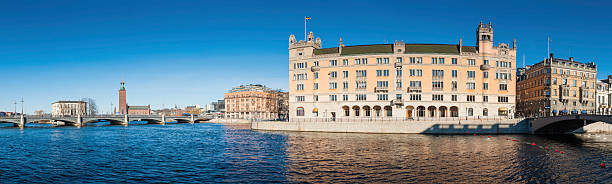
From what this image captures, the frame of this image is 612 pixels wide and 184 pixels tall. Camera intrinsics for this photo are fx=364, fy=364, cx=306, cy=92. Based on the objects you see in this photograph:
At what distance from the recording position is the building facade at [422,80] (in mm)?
100125

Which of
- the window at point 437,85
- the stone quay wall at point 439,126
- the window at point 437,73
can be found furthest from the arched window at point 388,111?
the window at point 437,73

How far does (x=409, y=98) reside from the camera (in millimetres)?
100500

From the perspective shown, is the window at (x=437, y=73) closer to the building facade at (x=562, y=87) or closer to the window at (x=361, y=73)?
the window at (x=361, y=73)

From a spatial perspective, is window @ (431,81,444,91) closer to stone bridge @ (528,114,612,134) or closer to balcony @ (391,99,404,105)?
balcony @ (391,99,404,105)

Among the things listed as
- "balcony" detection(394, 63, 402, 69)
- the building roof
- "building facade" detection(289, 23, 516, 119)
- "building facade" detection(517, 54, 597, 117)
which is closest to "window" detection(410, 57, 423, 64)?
"building facade" detection(289, 23, 516, 119)

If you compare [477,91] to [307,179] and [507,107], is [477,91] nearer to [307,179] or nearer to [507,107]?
[507,107]

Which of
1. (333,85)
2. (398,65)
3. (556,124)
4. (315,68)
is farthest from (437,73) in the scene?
(315,68)

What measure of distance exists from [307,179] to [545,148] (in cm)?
4369

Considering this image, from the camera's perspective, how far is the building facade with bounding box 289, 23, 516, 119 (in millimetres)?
100125

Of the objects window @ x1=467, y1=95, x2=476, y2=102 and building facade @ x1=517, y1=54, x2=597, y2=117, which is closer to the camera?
window @ x1=467, y1=95, x2=476, y2=102

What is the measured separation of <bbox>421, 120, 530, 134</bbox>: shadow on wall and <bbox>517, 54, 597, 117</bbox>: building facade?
1012 inches

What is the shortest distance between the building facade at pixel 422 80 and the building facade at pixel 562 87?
13.2 meters

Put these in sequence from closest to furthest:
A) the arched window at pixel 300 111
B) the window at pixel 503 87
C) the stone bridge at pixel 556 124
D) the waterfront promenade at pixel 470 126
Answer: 1. the stone bridge at pixel 556 124
2. the waterfront promenade at pixel 470 126
3. the window at pixel 503 87
4. the arched window at pixel 300 111

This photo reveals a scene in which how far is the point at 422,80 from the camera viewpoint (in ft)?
328
